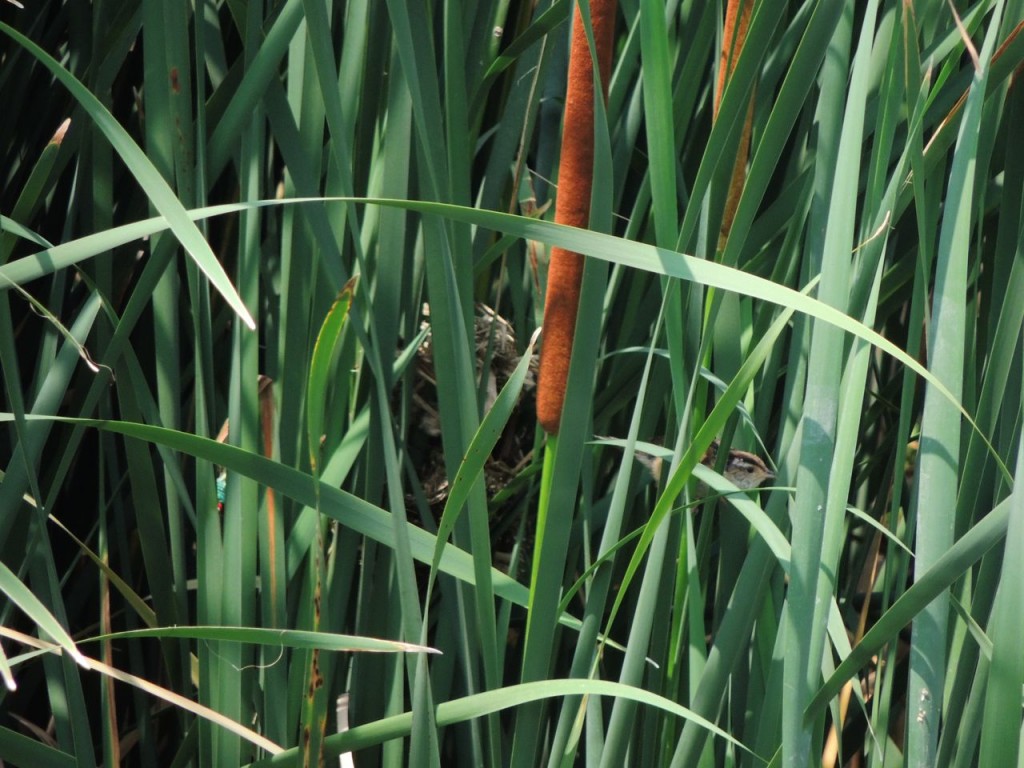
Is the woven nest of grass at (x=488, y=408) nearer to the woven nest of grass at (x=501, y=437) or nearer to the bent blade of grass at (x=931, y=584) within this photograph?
the woven nest of grass at (x=501, y=437)

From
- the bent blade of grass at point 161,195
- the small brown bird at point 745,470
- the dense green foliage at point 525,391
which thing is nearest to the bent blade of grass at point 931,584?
the dense green foliage at point 525,391

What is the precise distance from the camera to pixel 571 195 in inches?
19.1

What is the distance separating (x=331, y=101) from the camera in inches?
16.5

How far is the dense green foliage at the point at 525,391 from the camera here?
39 cm

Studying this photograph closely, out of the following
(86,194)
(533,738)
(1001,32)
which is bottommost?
(533,738)

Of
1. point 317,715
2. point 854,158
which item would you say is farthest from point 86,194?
point 854,158

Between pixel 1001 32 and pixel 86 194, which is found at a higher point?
pixel 1001 32

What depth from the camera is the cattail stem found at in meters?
0.47

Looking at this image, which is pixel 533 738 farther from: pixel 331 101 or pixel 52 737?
pixel 52 737

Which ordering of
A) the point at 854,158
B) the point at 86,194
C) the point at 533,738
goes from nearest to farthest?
the point at 854,158 → the point at 533,738 → the point at 86,194

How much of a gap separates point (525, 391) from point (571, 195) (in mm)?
225

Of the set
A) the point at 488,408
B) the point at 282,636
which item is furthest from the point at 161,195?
the point at 488,408

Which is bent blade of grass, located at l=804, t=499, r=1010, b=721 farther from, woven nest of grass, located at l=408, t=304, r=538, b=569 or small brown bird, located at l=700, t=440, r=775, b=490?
woven nest of grass, located at l=408, t=304, r=538, b=569

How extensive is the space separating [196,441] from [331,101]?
15 cm
